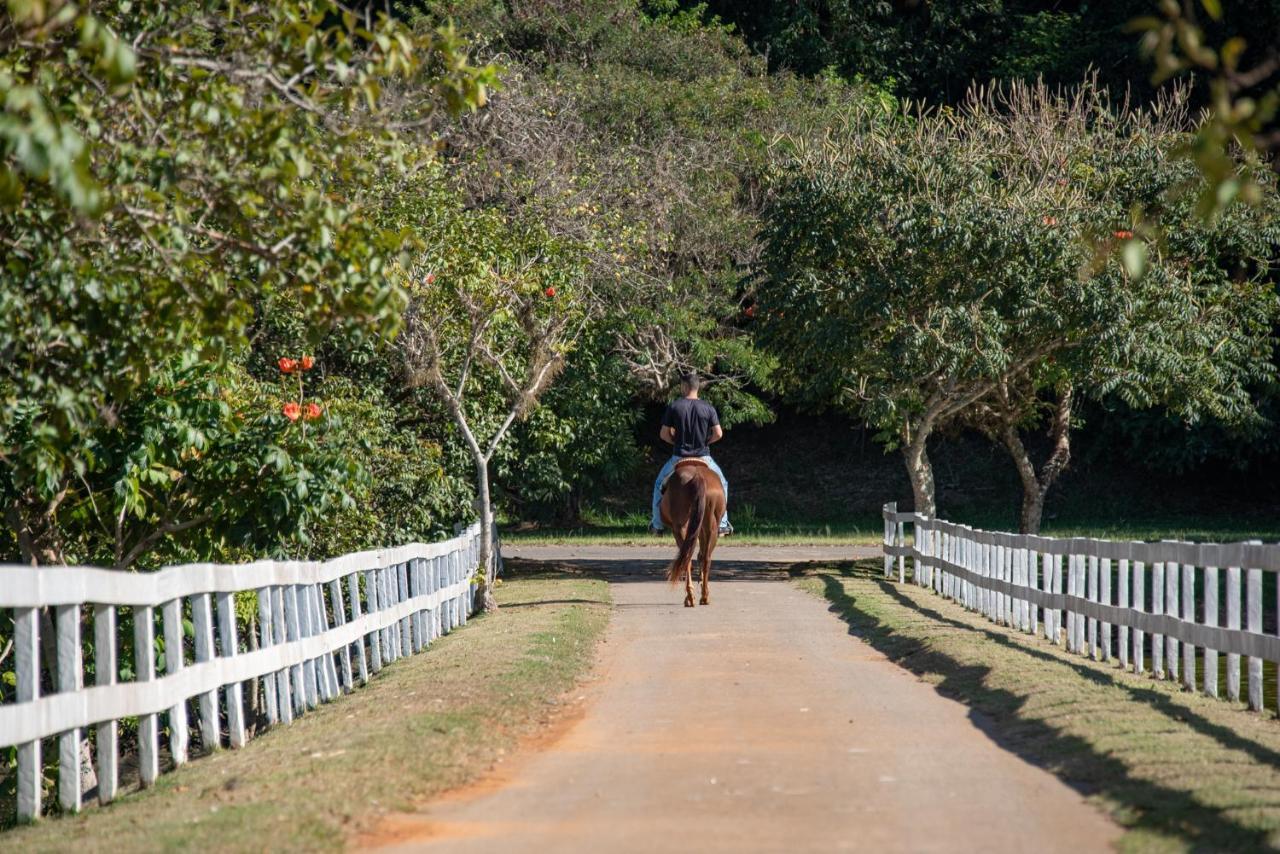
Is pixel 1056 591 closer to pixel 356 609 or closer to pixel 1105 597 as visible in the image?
pixel 1105 597

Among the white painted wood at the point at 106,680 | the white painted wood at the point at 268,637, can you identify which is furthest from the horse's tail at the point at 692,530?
the white painted wood at the point at 106,680

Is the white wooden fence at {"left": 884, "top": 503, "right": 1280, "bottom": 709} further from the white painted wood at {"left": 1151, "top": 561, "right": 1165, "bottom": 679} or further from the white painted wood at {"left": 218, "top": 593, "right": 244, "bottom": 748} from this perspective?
the white painted wood at {"left": 218, "top": 593, "right": 244, "bottom": 748}

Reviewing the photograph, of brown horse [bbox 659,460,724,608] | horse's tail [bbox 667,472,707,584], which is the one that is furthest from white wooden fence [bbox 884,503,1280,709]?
horse's tail [bbox 667,472,707,584]

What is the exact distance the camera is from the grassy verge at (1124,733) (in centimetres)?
691

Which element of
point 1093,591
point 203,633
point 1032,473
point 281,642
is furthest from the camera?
point 1032,473

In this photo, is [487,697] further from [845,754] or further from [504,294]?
[504,294]

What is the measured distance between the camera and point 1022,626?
17375 mm

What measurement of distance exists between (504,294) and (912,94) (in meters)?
27.2

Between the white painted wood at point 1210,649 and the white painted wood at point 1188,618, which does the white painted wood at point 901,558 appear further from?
the white painted wood at point 1210,649

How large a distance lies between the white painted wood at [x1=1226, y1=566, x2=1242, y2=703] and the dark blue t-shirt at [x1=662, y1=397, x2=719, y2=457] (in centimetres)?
864

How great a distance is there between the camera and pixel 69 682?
801cm

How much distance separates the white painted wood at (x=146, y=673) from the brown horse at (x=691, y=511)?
1031 centimetres

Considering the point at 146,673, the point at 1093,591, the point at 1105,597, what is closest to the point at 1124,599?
the point at 1105,597

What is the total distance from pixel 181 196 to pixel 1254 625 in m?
7.79
